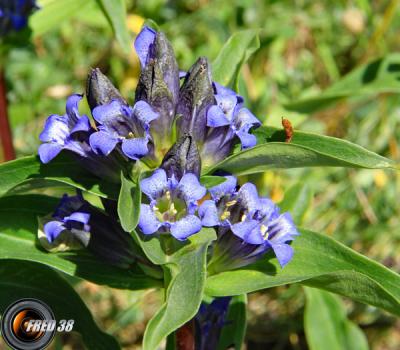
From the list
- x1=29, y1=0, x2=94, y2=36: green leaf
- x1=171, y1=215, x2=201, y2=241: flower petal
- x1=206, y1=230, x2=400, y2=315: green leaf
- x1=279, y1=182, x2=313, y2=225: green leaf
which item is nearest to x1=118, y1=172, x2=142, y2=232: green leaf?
x1=171, y1=215, x2=201, y2=241: flower petal

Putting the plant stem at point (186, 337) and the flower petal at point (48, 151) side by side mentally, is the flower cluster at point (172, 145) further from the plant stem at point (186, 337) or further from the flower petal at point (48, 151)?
the plant stem at point (186, 337)

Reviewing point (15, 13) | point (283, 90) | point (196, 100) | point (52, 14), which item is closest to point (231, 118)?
point (196, 100)

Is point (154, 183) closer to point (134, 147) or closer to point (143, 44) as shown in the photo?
point (134, 147)

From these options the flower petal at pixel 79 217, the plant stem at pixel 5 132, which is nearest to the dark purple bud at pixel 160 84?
the flower petal at pixel 79 217

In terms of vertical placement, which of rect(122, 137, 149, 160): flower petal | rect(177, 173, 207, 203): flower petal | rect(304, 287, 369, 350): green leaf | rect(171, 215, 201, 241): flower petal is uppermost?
rect(122, 137, 149, 160): flower petal

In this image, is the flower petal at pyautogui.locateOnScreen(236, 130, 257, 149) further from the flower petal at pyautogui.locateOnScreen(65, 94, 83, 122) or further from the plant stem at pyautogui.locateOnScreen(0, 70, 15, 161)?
the plant stem at pyautogui.locateOnScreen(0, 70, 15, 161)

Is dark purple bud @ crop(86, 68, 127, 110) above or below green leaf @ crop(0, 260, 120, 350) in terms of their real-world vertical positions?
above
